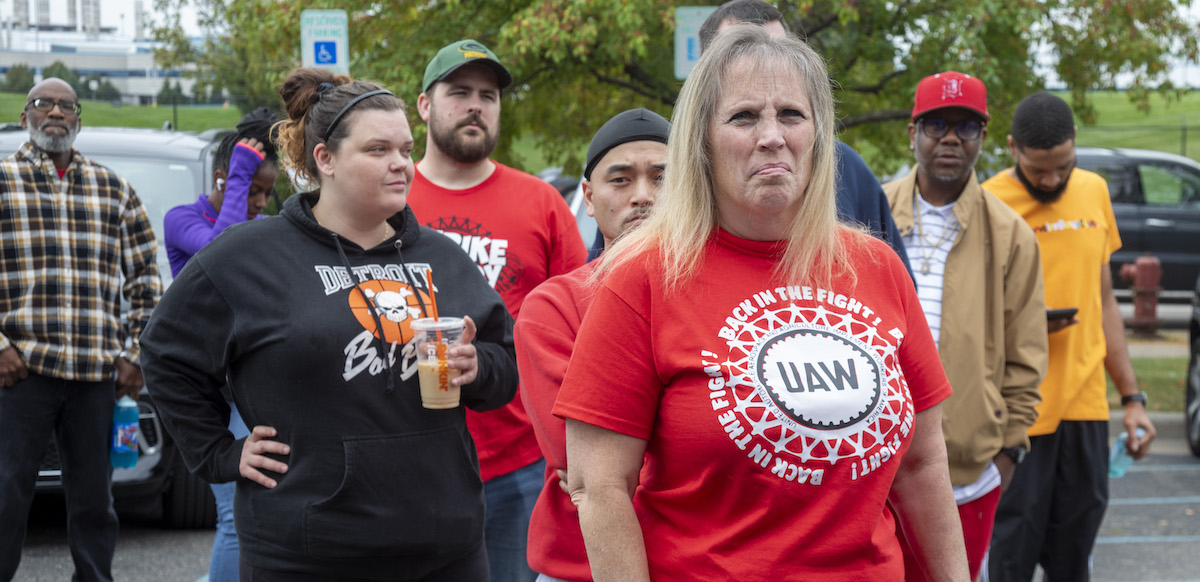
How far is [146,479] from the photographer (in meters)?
5.97

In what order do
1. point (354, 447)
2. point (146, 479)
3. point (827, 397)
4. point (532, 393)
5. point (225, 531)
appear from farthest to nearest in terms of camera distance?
point (146, 479) → point (225, 531) → point (354, 447) → point (532, 393) → point (827, 397)

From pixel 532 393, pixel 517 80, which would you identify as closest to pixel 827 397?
pixel 532 393

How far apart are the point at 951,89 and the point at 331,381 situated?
2301 millimetres

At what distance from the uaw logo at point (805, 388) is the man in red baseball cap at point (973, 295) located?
1.67 metres

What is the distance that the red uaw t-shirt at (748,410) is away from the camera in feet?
6.66

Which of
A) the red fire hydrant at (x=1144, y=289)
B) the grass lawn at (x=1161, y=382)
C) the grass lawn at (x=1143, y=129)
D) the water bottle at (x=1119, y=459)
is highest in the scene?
the grass lawn at (x=1143, y=129)

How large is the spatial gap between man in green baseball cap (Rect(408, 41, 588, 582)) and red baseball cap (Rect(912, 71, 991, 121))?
1.33 m

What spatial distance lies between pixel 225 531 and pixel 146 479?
8.57 ft

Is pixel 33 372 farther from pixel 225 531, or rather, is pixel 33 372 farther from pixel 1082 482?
pixel 1082 482

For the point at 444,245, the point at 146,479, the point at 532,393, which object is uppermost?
the point at 444,245

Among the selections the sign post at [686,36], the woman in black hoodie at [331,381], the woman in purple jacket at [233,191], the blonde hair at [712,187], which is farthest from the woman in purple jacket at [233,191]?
the sign post at [686,36]

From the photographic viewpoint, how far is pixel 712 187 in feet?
7.18

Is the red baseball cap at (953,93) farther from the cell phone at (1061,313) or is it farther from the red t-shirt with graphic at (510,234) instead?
the red t-shirt with graphic at (510,234)

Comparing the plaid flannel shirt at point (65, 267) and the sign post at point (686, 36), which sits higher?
the sign post at point (686, 36)
